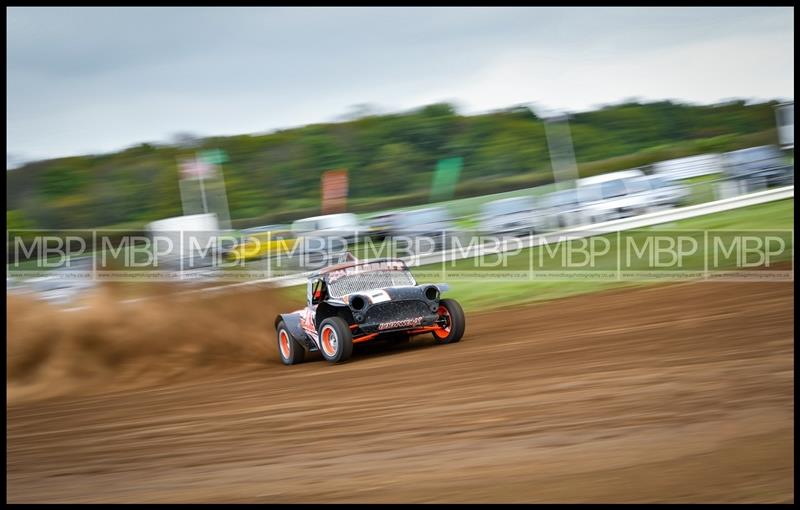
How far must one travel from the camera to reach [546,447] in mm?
4750

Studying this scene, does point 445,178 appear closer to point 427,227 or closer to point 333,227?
point 333,227

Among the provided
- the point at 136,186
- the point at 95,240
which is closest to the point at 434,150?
the point at 136,186

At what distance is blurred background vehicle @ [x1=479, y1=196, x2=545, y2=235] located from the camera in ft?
56.3

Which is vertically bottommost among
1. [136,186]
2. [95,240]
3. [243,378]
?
[243,378]

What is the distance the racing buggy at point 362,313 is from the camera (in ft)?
30.7

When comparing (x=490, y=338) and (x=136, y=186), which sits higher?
(x=136, y=186)

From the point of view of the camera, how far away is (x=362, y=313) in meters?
9.35

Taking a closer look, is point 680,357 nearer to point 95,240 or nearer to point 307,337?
point 307,337

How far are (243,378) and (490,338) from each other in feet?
10.2

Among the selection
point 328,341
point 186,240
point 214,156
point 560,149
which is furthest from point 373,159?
point 328,341

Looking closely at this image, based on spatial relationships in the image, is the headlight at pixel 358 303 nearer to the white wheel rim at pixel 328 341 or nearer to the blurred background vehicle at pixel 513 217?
the white wheel rim at pixel 328 341

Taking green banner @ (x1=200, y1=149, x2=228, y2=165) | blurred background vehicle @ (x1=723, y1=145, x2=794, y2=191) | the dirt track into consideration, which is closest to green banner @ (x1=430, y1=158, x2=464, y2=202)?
green banner @ (x1=200, y1=149, x2=228, y2=165)

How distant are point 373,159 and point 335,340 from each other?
1586cm

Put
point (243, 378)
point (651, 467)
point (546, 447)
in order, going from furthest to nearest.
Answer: point (243, 378) < point (546, 447) < point (651, 467)
